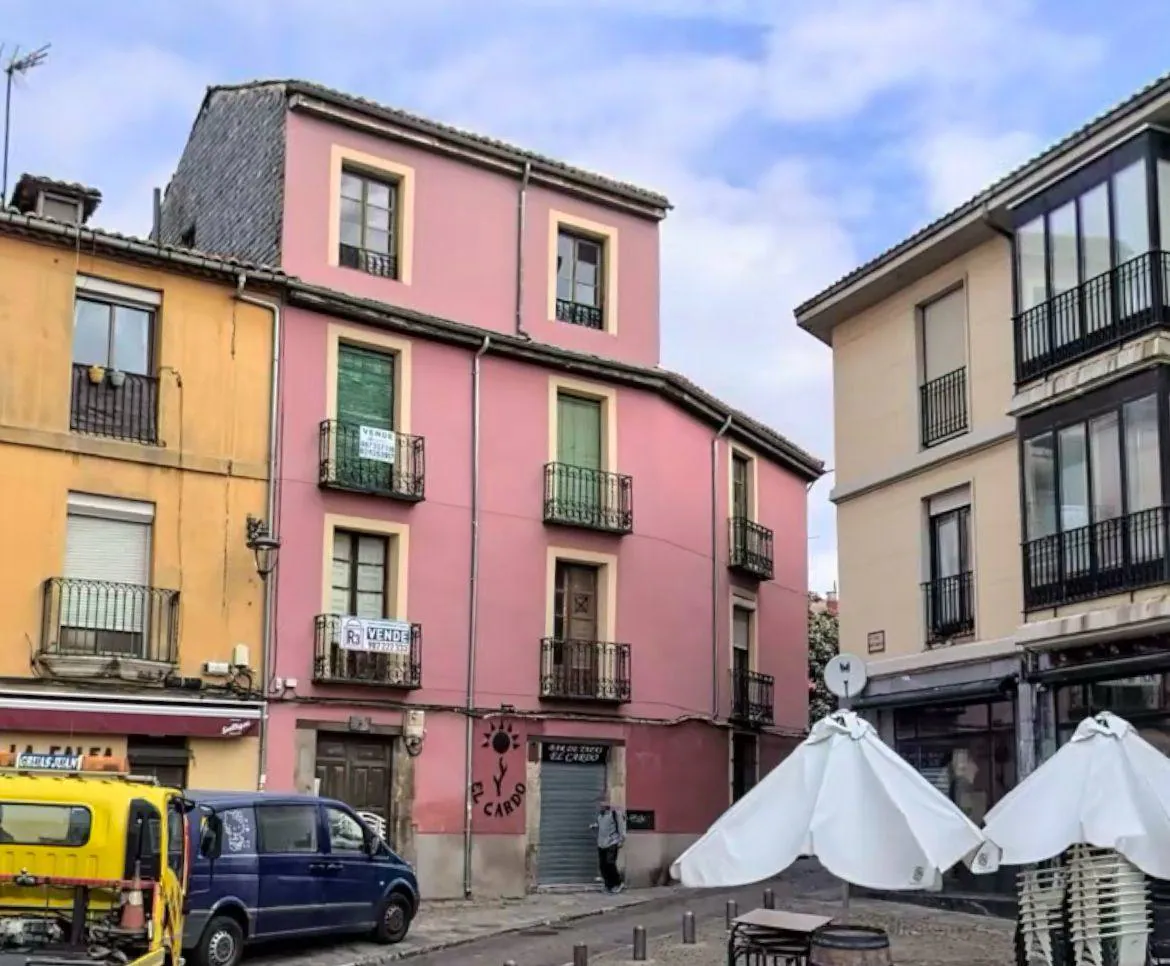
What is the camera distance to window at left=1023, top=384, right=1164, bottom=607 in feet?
59.5

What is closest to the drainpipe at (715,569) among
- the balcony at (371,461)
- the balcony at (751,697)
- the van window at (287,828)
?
the balcony at (751,697)

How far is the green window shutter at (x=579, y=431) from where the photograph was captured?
2689 cm

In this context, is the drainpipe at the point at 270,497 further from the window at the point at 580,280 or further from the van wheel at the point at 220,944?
the van wheel at the point at 220,944

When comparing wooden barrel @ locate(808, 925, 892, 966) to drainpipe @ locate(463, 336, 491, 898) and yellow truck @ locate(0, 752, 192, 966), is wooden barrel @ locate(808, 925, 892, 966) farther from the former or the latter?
drainpipe @ locate(463, 336, 491, 898)

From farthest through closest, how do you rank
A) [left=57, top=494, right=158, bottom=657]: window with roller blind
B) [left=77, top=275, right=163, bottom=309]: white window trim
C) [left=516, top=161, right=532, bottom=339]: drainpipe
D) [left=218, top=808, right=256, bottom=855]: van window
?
[left=516, top=161, right=532, bottom=339]: drainpipe < [left=77, top=275, right=163, bottom=309]: white window trim < [left=57, top=494, right=158, bottom=657]: window with roller blind < [left=218, top=808, right=256, bottom=855]: van window

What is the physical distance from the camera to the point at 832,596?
178 ft

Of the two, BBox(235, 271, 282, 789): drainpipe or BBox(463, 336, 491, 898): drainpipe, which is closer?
BBox(235, 271, 282, 789): drainpipe

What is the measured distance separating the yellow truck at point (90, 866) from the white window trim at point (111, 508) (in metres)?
8.90

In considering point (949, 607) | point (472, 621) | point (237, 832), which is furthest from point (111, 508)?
point (949, 607)

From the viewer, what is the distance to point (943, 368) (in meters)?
22.6

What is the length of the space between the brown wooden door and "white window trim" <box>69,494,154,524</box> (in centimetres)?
416

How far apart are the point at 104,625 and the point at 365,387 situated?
5621 millimetres

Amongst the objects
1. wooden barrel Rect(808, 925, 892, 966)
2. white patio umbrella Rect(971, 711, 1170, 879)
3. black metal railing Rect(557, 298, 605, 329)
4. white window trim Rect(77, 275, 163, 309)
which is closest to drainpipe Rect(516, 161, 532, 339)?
black metal railing Rect(557, 298, 605, 329)

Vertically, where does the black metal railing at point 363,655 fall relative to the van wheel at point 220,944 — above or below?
above
